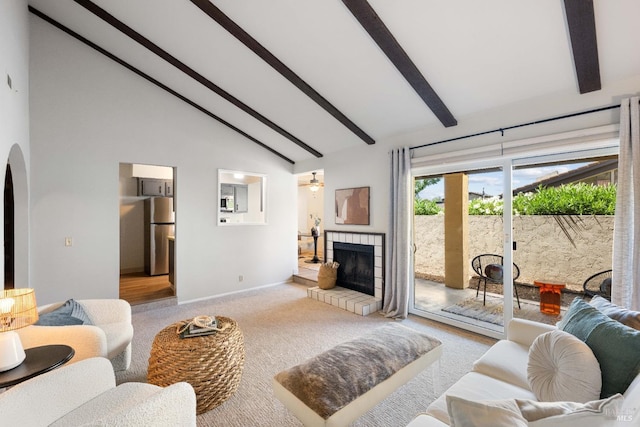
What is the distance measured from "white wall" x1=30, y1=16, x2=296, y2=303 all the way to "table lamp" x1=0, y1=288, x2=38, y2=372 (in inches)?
94.6

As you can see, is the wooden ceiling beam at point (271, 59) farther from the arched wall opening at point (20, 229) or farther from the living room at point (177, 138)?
the arched wall opening at point (20, 229)

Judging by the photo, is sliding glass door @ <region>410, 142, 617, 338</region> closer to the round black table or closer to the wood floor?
the round black table

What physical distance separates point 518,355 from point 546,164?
205 cm

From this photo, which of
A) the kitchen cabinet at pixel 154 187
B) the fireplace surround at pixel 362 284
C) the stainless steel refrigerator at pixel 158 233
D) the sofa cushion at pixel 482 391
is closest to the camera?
the sofa cushion at pixel 482 391

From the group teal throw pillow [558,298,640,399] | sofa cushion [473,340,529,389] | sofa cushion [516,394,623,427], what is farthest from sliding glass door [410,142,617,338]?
sofa cushion [516,394,623,427]

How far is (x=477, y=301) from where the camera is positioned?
374 centimetres

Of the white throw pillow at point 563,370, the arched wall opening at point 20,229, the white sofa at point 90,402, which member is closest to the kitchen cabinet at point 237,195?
the arched wall opening at point 20,229

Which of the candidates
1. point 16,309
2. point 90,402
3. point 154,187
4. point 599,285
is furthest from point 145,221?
point 599,285

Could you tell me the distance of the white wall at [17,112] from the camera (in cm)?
218

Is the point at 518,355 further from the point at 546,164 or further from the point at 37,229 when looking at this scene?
the point at 37,229

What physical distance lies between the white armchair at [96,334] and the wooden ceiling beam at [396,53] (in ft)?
10.3

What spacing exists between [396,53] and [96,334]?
10.8 ft

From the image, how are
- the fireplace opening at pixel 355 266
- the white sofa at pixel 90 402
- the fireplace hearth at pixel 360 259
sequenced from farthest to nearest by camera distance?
the fireplace opening at pixel 355 266 → the fireplace hearth at pixel 360 259 → the white sofa at pixel 90 402

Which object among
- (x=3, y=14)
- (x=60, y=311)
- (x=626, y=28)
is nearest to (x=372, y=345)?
(x=60, y=311)
